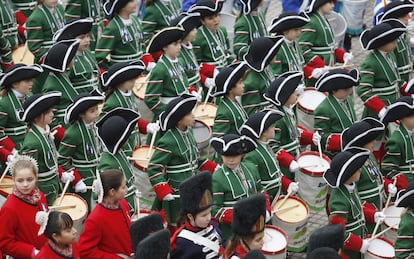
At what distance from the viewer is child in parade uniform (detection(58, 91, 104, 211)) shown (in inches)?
376

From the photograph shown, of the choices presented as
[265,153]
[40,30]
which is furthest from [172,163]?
[40,30]

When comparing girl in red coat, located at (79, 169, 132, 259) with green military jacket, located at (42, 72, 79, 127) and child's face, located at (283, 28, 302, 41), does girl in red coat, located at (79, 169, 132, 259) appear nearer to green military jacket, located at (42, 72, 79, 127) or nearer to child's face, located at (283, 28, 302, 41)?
green military jacket, located at (42, 72, 79, 127)

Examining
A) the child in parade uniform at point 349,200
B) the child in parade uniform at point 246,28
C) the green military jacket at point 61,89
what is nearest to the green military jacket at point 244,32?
the child in parade uniform at point 246,28

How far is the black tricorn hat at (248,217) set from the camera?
7.51m

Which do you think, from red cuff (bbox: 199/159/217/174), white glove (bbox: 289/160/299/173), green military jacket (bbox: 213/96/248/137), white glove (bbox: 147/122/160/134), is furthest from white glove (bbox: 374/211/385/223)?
white glove (bbox: 147/122/160/134)

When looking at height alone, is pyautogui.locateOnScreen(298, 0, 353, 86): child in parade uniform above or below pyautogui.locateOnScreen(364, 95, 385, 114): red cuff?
above

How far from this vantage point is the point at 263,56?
1098 centimetres

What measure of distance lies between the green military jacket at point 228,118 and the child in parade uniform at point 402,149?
1.45m

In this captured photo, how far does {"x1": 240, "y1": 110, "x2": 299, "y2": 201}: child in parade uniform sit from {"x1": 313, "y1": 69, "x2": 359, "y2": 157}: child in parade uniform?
3.26ft

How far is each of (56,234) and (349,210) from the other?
2.59 meters

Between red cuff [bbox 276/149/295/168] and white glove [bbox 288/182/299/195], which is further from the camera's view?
red cuff [bbox 276/149/295/168]

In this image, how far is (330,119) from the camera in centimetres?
1050

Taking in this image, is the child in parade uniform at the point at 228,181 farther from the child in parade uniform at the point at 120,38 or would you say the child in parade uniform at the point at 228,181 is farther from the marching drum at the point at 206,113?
the child in parade uniform at the point at 120,38

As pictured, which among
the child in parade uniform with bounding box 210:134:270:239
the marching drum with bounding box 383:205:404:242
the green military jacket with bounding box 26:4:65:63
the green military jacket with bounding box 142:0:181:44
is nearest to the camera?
the child in parade uniform with bounding box 210:134:270:239
